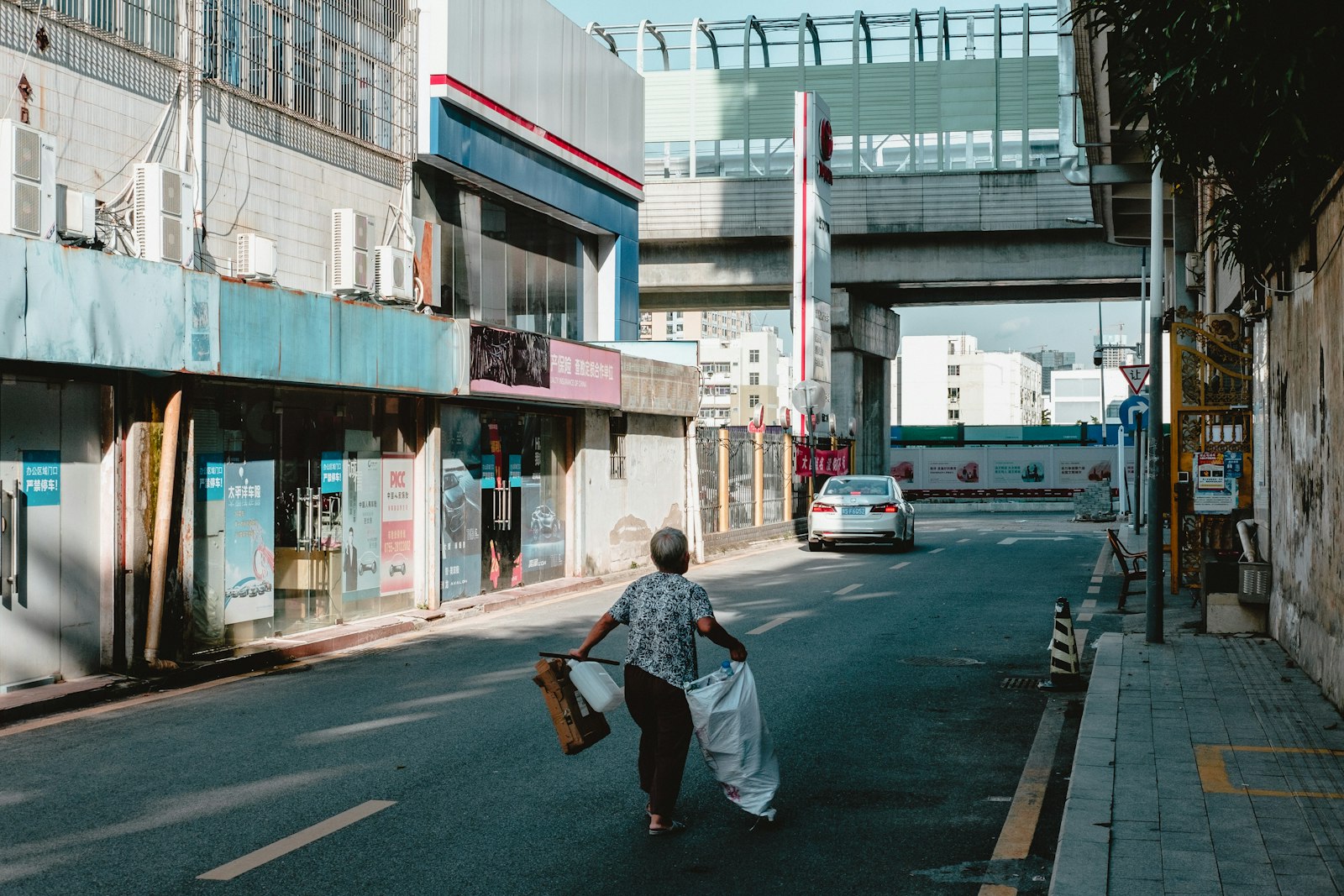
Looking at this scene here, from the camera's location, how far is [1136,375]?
90.0ft

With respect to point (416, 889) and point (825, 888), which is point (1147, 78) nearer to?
point (825, 888)

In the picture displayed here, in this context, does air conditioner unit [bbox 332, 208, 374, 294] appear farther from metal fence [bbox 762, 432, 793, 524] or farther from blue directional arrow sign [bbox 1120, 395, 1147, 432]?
metal fence [bbox 762, 432, 793, 524]

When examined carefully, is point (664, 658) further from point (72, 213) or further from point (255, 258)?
point (255, 258)

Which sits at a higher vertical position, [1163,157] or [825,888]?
[1163,157]

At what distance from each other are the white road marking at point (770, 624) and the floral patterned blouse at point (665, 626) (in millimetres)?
7822

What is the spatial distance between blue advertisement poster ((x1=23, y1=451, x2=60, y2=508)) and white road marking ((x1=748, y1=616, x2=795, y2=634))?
6973 millimetres

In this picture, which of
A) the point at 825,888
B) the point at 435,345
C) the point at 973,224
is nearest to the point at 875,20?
the point at 973,224

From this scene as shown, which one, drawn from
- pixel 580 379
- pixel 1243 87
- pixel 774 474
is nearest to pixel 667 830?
pixel 1243 87

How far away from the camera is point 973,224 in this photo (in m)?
37.3

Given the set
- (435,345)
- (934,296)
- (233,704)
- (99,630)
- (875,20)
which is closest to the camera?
(233,704)

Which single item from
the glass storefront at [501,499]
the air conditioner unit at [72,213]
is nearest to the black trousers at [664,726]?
the air conditioner unit at [72,213]

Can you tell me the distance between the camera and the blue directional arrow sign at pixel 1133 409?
23.3 m

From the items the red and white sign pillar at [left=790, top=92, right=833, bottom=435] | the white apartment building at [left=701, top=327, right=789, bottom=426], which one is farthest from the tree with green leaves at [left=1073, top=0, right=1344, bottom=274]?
the white apartment building at [left=701, top=327, right=789, bottom=426]

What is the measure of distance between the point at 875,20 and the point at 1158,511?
99.0ft
